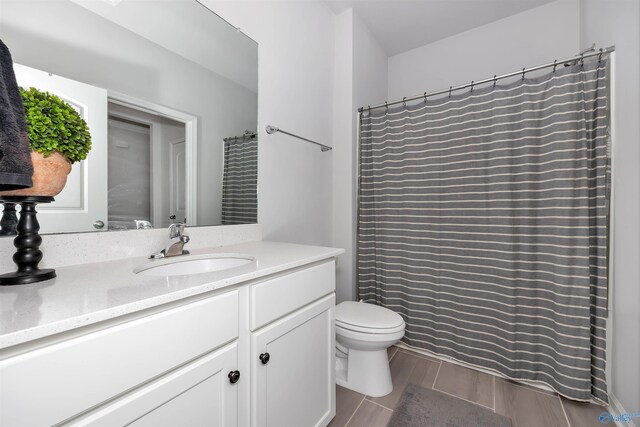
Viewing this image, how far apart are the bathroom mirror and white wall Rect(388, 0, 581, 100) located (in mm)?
1822

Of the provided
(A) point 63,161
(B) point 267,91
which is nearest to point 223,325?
(A) point 63,161

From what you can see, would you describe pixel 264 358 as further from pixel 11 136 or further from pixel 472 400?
pixel 472 400

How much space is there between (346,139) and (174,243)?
1.52 m

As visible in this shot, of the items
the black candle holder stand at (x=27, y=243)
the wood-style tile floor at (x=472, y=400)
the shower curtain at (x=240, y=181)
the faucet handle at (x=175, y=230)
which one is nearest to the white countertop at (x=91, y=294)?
the black candle holder stand at (x=27, y=243)

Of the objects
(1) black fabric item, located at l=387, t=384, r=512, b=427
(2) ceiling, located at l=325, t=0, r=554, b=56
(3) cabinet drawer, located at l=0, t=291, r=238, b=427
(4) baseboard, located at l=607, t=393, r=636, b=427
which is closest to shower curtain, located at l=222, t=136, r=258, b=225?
(3) cabinet drawer, located at l=0, t=291, r=238, b=427

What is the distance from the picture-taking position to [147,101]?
1077mm

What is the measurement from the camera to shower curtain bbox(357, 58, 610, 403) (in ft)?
4.67

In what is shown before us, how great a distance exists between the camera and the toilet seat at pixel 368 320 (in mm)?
1448

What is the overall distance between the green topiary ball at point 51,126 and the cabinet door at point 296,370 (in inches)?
29.4

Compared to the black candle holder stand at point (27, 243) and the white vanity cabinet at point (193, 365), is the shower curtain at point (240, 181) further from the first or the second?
the black candle holder stand at point (27, 243)

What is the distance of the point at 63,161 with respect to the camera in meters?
0.75

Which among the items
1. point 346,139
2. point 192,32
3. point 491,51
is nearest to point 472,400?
point 346,139

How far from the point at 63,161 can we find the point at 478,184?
1973 millimetres

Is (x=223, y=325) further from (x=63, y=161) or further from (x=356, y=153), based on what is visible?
(x=356, y=153)
